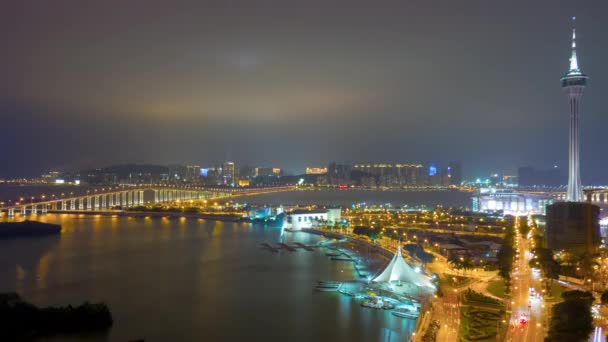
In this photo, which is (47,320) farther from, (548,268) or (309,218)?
(309,218)

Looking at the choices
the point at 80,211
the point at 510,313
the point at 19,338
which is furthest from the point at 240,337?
the point at 80,211

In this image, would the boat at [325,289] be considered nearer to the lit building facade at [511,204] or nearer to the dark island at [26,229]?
the dark island at [26,229]

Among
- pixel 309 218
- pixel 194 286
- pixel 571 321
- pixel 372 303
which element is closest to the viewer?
pixel 571 321

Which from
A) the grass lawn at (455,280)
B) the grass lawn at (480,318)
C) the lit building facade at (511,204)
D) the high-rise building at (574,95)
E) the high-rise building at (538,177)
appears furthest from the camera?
Answer: the high-rise building at (538,177)

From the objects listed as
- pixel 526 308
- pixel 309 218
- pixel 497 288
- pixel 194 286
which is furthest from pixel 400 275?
pixel 309 218

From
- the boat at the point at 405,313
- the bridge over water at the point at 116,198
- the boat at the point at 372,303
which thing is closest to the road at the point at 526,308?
the boat at the point at 405,313

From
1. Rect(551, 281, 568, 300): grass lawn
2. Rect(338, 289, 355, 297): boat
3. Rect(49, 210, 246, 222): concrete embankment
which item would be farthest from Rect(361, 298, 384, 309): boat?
Rect(49, 210, 246, 222): concrete embankment
